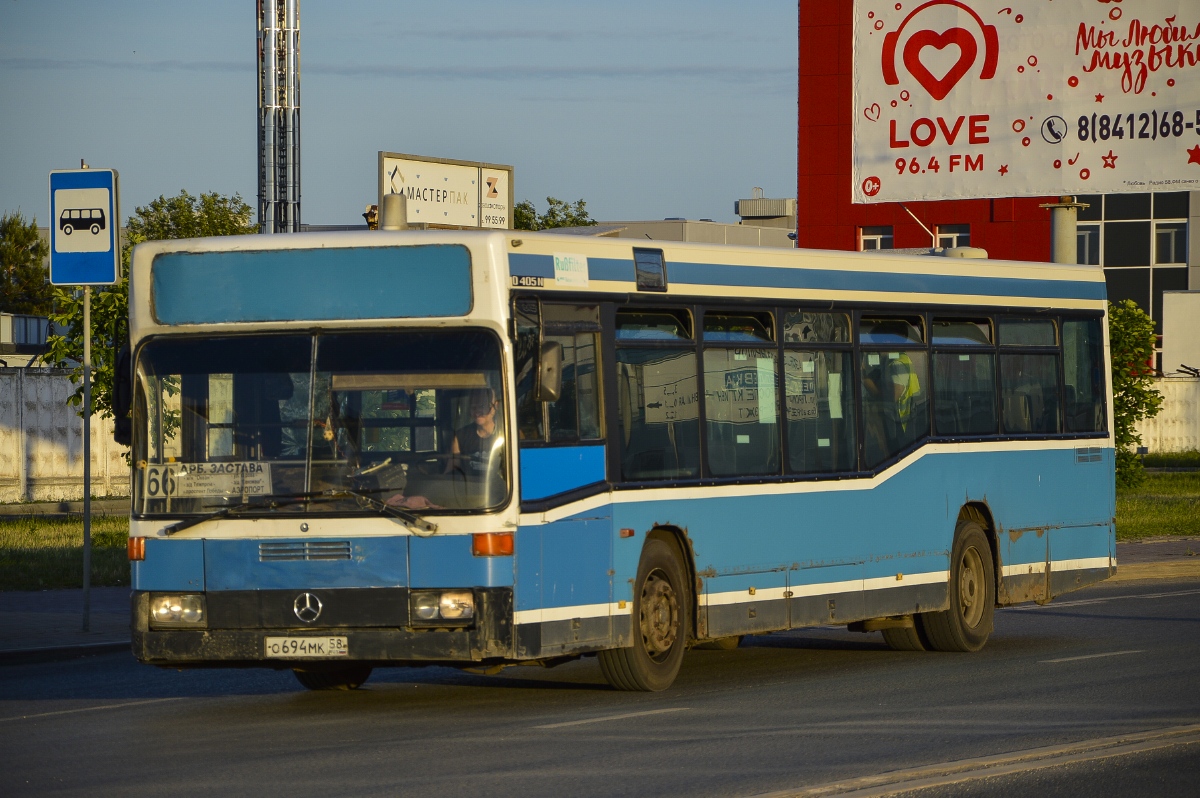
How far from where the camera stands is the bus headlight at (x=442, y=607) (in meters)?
11.0

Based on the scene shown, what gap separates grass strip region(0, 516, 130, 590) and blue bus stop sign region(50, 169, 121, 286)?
16.8ft

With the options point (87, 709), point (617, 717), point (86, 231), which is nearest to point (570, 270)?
point (617, 717)

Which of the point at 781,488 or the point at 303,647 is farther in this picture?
the point at 781,488

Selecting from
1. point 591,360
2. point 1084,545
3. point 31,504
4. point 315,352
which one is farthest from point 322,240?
point 31,504

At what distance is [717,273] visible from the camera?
13.2 metres

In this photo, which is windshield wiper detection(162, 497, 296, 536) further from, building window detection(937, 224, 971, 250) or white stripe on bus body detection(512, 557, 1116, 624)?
building window detection(937, 224, 971, 250)

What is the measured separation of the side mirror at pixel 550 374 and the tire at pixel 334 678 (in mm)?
2822

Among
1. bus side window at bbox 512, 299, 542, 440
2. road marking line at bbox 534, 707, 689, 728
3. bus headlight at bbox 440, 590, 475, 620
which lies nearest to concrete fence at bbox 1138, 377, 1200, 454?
road marking line at bbox 534, 707, 689, 728

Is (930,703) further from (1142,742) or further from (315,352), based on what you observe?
(315,352)

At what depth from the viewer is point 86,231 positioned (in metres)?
16.4

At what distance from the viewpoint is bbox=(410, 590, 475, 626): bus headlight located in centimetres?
1100

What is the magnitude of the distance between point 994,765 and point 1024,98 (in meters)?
19.9

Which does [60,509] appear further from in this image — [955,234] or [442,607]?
[955,234]

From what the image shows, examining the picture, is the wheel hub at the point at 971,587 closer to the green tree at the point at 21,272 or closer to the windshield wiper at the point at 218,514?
the windshield wiper at the point at 218,514
